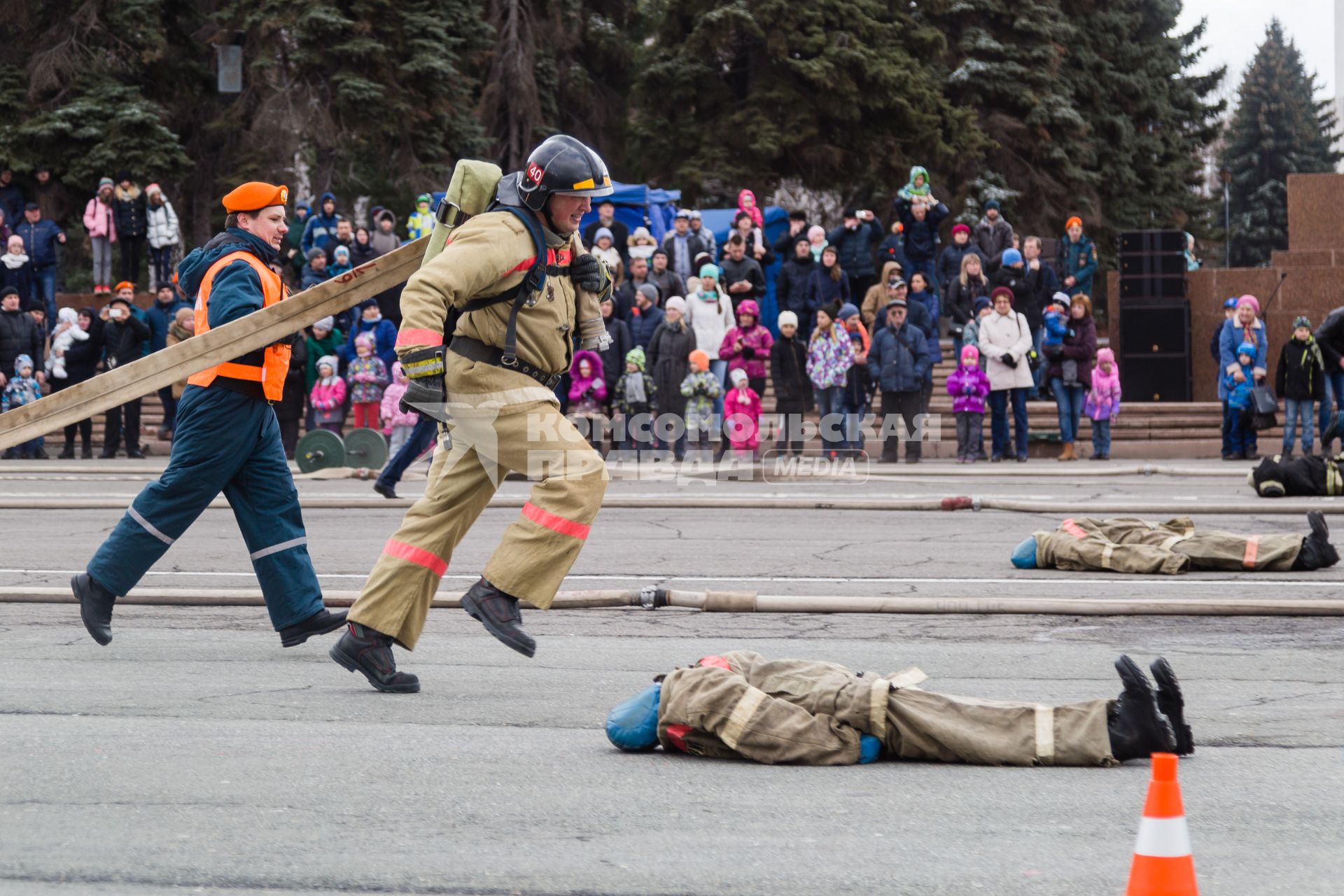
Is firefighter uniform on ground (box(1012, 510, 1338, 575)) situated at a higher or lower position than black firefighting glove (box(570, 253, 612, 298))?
lower

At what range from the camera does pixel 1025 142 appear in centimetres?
3681

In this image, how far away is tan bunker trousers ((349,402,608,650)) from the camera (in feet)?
19.4

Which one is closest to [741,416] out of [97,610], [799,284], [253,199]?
[799,284]

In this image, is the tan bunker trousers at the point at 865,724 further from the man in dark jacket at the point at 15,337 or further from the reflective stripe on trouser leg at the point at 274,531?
the man in dark jacket at the point at 15,337

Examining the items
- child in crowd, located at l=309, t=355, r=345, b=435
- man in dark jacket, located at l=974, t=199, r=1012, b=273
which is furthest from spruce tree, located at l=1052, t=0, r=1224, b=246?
child in crowd, located at l=309, t=355, r=345, b=435

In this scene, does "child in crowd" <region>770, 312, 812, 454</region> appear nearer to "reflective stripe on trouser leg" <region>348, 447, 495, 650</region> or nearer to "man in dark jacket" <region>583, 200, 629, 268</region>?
"man in dark jacket" <region>583, 200, 629, 268</region>

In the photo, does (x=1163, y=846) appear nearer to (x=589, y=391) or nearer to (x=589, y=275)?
(x=589, y=275)

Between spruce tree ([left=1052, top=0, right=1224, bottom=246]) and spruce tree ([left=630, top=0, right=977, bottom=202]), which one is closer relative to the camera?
spruce tree ([left=630, top=0, right=977, bottom=202])

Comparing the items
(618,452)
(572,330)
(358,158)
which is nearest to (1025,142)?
(358,158)

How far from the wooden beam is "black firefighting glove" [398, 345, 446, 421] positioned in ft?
2.14

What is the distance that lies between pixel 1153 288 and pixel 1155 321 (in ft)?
1.60

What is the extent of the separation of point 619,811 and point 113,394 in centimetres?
287

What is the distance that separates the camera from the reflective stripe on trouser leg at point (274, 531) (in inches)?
270

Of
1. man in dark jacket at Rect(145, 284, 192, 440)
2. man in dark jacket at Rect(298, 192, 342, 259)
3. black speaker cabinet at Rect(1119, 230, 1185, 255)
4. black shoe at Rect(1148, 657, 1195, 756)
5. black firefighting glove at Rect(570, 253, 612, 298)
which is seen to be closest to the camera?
black shoe at Rect(1148, 657, 1195, 756)
